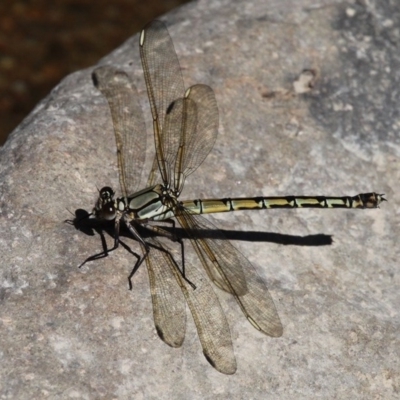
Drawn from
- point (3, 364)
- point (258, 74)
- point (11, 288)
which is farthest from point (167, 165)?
point (3, 364)

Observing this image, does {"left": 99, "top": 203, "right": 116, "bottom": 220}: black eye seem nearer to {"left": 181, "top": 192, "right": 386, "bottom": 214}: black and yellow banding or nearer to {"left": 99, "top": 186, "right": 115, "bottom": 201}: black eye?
{"left": 99, "top": 186, "right": 115, "bottom": 201}: black eye

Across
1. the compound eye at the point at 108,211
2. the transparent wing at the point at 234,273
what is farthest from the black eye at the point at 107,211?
the transparent wing at the point at 234,273

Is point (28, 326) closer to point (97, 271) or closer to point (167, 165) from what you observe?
point (97, 271)

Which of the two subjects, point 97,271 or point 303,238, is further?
point 303,238

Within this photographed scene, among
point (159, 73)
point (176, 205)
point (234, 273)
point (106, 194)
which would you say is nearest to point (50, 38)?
point (159, 73)

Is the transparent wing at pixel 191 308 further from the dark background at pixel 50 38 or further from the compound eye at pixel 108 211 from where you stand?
the dark background at pixel 50 38

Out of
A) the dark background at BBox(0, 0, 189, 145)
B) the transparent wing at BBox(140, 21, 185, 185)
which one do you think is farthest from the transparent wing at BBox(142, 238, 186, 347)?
the dark background at BBox(0, 0, 189, 145)
